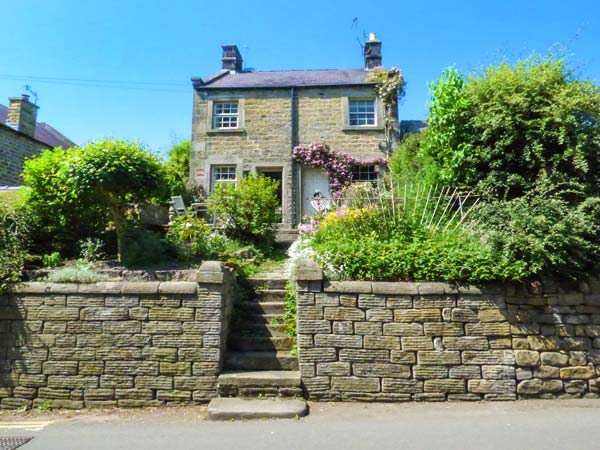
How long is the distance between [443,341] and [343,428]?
1.63 m

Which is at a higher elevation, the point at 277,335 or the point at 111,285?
the point at 111,285

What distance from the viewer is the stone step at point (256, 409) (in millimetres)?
3994

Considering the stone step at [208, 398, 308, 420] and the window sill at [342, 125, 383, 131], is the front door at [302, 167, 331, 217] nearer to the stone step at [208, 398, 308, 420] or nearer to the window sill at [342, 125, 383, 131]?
the window sill at [342, 125, 383, 131]

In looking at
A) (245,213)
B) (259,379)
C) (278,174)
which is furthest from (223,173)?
(259,379)

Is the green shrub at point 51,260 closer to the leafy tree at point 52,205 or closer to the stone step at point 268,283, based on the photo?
the leafy tree at point 52,205

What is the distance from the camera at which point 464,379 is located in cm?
447

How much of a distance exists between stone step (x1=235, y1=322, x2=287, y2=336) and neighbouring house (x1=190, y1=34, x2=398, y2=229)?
7.59 meters

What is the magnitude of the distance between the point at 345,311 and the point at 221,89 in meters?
10.9

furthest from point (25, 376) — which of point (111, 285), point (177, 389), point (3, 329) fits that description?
point (177, 389)

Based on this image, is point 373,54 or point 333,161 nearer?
point 333,161

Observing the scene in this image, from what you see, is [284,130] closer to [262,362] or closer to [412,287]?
[412,287]

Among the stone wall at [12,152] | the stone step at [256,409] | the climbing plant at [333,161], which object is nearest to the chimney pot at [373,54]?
the climbing plant at [333,161]

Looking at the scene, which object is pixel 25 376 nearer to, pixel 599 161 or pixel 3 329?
pixel 3 329

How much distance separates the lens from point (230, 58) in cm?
1527
